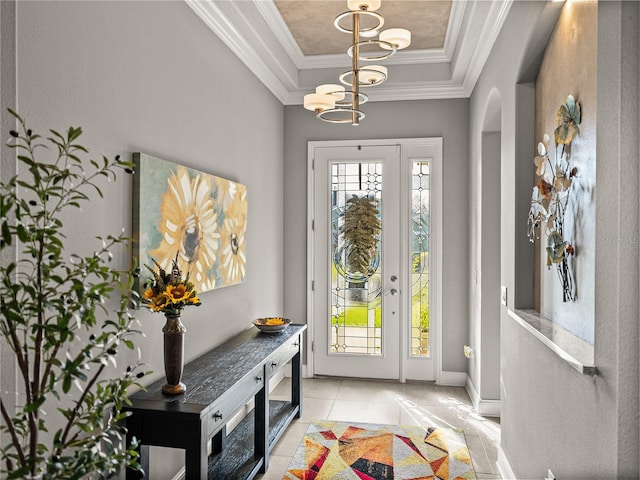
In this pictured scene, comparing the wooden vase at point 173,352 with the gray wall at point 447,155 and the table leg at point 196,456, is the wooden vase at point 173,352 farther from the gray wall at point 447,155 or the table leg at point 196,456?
the gray wall at point 447,155

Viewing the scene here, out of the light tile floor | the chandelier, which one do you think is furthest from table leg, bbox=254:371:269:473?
the chandelier

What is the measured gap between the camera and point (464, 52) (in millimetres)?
3646

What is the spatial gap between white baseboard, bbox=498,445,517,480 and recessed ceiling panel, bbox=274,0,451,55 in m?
2.91

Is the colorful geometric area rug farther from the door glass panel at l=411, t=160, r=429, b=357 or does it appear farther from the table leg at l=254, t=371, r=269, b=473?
the door glass panel at l=411, t=160, r=429, b=357

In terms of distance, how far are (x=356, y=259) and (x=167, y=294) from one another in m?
2.74

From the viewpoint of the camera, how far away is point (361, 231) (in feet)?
15.1

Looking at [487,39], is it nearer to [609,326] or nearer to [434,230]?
[434,230]

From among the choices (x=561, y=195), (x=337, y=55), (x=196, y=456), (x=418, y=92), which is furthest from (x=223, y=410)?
(x=418, y=92)

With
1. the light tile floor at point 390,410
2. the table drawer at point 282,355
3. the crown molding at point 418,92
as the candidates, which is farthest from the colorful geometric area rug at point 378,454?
the crown molding at point 418,92

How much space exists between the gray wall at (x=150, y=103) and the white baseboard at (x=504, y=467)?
1.79 meters

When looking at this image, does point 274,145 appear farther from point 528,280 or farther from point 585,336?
point 585,336

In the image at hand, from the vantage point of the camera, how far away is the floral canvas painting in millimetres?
2240

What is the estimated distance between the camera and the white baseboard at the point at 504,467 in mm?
2650

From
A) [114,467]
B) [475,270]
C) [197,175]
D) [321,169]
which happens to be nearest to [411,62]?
[321,169]
